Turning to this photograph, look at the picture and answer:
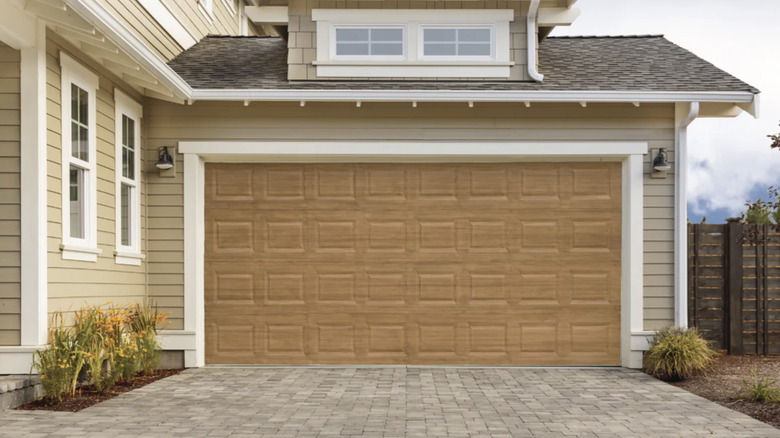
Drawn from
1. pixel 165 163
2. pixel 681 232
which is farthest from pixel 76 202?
pixel 681 232

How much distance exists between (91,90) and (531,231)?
5.10 metres

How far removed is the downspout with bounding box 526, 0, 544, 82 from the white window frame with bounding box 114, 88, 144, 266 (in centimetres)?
464

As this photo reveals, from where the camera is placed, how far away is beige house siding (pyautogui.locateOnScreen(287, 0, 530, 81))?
10.6m

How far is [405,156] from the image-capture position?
33.7 feet

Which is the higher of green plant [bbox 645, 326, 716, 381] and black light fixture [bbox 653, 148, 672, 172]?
black light fixture [bbox 653, 148, 672, 172]

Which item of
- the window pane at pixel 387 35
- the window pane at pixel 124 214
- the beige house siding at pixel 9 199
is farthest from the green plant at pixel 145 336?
the window pane at pixel 387 35

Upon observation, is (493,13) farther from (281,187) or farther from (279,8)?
(281,187)

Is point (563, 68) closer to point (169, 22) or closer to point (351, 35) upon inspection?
point (351, 35)

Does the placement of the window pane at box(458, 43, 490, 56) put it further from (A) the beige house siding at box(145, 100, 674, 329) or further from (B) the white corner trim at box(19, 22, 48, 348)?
(B) the white corner trim at box(19, 22, 48, 348)

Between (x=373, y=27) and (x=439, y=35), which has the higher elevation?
(x=373, y=27)

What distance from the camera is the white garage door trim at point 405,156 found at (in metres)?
10.2

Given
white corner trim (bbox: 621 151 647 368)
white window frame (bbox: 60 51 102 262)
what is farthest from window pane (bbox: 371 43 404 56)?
white window frame (bbox: 60 51 102 262)

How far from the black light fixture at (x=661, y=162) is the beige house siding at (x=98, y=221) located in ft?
19.4

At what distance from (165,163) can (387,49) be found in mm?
2987
